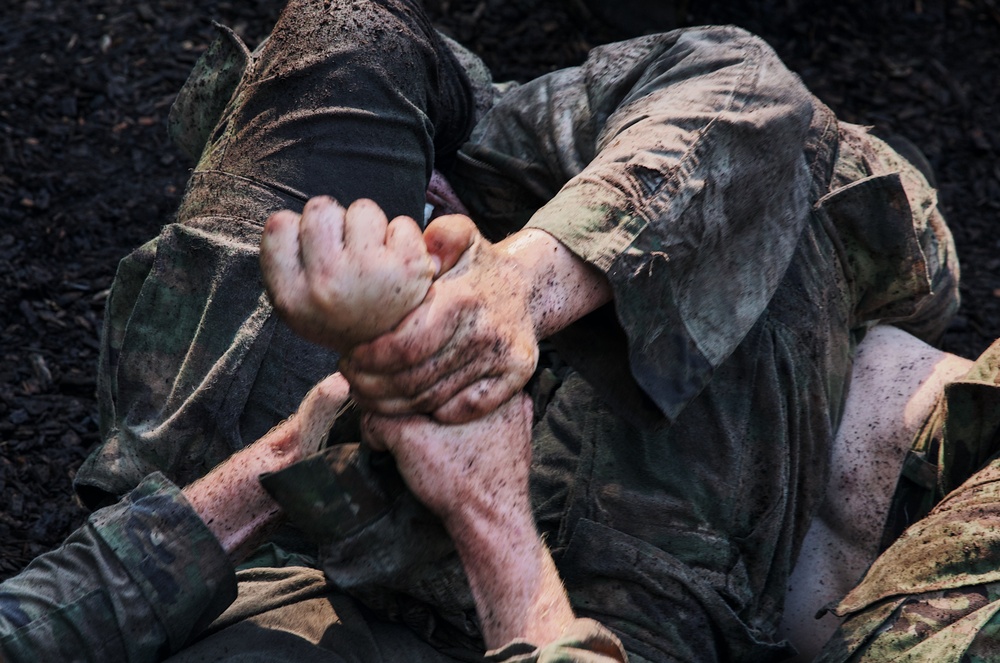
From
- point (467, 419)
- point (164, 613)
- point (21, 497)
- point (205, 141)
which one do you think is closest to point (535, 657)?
point (467, 419)

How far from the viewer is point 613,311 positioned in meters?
1.80

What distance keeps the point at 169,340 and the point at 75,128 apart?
1.75 metres

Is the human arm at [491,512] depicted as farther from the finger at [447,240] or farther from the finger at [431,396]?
the finger at [447,240]

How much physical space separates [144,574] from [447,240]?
69 centimetres

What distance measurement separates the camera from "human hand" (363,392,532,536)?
1545 mm

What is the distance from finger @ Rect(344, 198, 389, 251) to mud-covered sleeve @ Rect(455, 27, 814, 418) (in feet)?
1.08

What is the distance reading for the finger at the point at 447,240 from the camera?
154 cm

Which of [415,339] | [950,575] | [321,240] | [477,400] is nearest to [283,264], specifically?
[321,240]

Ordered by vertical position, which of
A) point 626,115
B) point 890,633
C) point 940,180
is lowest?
point 940,180

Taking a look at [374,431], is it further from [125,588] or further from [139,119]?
[139,119]

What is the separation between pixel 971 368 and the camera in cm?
212

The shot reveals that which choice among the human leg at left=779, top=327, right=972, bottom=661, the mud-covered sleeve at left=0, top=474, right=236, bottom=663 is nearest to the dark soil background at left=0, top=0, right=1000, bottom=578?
the mud-covered sleeve at left=0, top=474, right=236, bottom=663

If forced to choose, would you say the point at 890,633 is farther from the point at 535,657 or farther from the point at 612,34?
the point at 612,34

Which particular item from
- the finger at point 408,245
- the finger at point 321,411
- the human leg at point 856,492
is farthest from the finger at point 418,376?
the human leg at point 856,492
